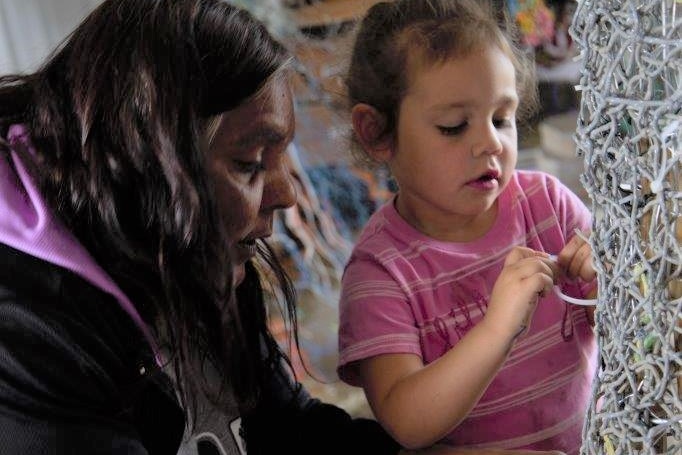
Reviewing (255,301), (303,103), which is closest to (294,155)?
(303,103)

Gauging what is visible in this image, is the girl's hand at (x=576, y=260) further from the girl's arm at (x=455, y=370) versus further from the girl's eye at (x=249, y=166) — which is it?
the girl's eye at (x=249, y=166)

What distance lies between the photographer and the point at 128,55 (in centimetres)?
59

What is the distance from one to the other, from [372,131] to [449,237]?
5.2 inches

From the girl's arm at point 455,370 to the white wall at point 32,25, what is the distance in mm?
723

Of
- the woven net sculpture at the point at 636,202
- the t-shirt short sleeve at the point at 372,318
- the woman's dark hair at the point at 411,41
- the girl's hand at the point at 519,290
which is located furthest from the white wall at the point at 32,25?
the woven net sculpture at the point at 636,202

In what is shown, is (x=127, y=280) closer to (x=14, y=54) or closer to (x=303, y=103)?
(x=303, y=103)

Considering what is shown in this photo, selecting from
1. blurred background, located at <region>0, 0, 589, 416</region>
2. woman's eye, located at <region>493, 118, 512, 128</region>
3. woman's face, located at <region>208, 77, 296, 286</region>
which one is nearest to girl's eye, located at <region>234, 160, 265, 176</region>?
woman's face, located at <region>208, 77, 296, 286</region>

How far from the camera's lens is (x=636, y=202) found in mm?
414

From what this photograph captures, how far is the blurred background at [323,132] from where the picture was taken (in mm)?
1112

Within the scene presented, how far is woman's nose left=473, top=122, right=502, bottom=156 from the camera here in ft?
2.48

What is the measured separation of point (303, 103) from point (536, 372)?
0.54m

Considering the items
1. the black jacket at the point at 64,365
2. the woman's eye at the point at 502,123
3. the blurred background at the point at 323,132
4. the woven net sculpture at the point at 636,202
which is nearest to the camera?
the woven net sculpture at the point at 636,202

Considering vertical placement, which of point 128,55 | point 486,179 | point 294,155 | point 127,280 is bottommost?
point 294,155

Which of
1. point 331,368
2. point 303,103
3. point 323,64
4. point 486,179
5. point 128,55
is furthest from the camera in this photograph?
point 331,368
